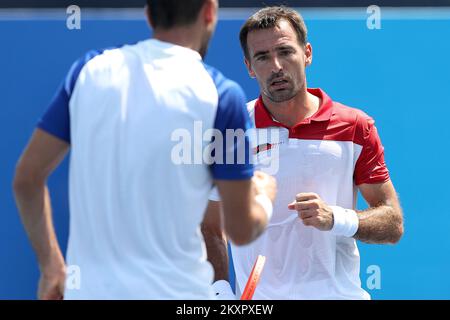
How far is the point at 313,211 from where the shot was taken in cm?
249

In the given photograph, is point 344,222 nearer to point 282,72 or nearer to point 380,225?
point 380,225

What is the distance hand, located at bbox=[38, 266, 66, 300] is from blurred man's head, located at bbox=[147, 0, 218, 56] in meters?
0.61

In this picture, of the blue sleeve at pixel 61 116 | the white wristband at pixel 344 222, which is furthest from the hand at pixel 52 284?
the white wristband at pixel 344 222

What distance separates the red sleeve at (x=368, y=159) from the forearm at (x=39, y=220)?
4.06 ft

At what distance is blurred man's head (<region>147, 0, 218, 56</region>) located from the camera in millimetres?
1745

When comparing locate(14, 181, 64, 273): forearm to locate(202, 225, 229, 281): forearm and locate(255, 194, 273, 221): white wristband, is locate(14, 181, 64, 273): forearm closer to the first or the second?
locate(255, 194, 273, 221): white wristband

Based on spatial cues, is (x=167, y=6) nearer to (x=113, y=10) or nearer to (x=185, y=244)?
(x=185, y=244)

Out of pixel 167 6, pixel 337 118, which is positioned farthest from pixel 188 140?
pixel 337 118

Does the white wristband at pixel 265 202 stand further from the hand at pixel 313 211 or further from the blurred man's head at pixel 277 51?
the blurred man's head at pixel 277 51

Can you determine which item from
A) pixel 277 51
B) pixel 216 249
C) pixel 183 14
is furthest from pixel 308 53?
pixel 183 14

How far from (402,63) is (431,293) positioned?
0.94m

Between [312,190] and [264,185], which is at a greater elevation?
[312,190]

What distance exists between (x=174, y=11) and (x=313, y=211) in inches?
38.3

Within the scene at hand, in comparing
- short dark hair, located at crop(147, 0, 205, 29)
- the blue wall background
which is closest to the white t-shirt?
the blue wall background
